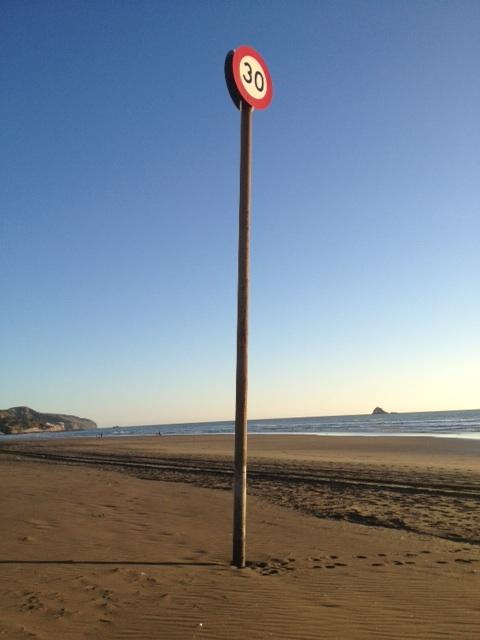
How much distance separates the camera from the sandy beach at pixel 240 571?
16.0 ft

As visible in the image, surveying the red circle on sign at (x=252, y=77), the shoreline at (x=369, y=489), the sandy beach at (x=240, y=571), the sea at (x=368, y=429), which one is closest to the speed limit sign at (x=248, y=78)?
the red circle on sign at (x=252, y=77)

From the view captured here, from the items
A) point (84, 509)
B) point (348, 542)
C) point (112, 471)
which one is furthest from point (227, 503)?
point (112, 471)

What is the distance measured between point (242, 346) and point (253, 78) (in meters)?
3.54

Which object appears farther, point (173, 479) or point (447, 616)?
point (173, 479)

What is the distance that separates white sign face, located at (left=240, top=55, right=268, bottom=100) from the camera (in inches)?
268

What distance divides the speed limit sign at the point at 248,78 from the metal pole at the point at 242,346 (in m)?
0.14

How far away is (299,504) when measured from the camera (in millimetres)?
11680

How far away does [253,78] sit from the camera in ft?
22.9

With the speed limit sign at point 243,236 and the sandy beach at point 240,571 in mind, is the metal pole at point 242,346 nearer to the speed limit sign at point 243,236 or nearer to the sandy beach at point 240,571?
the speed limit sign at point 243,236

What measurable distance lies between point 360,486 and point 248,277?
967cm

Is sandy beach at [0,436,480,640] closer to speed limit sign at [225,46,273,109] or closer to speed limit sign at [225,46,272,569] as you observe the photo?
speed limit sign at [225,46,272,569]

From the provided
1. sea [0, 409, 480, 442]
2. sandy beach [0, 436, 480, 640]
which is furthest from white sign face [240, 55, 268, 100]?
sea [0, 409, 480, 442]

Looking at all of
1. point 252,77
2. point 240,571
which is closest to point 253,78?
point 252,77

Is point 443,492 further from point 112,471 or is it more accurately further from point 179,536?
point 112,471
